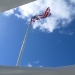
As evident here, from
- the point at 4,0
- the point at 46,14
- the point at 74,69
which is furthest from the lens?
the point at 46,14

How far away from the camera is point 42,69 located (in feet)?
18.3

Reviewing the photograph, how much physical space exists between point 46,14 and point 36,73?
14623mm

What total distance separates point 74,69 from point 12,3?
375 cm

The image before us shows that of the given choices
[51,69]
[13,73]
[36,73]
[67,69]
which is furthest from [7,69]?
[67,69]

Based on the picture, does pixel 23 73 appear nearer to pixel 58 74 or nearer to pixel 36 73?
pixel 36 73

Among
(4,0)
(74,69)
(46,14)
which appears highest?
(46,14)

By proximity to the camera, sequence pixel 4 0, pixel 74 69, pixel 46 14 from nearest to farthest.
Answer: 1. pixel 74 69
2. pixel 4 0
3. pixel 46 14

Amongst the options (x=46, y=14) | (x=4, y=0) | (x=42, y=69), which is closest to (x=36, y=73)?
(x=42, y=69)

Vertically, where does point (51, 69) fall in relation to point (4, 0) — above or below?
below

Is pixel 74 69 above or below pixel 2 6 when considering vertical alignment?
below

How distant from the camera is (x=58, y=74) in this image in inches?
216

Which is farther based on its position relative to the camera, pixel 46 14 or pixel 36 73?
pixel 46 14

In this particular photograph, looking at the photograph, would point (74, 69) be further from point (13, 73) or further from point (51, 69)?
point (13, 73)

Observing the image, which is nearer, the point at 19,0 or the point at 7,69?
the point at 7,69
